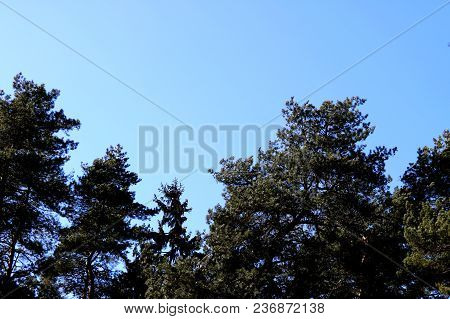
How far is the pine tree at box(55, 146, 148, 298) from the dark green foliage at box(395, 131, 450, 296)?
1601 cm

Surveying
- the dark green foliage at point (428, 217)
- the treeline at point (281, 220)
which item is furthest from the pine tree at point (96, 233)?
the dark green foliage at point (428, 217)

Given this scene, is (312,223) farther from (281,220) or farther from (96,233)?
(96,233)

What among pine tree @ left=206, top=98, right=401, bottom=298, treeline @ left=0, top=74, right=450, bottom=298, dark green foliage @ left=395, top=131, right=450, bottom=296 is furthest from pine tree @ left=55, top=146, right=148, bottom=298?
dark green foliage @ left=395, top=131, right=450, bottom=296

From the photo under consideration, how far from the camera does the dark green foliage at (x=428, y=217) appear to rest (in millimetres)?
19797

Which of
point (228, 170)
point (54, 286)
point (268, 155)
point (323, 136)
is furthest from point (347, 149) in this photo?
point (54, 286)

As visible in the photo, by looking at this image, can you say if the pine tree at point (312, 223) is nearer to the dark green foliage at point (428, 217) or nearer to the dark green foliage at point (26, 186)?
the dark green foliage at point (428, 217)

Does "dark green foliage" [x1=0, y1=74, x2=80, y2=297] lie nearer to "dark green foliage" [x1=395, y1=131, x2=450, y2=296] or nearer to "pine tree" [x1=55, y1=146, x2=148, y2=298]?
"pine tree" [x1=55, y1=146, x2=148, y2=298]

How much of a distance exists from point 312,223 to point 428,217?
5.63m

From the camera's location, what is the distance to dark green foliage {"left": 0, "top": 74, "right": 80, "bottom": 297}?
26078 mm

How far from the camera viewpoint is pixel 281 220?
24.5m

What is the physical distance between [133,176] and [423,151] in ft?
57.4

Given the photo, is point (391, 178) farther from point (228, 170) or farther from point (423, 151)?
point (228, 170)

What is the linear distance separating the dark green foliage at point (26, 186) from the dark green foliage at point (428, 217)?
16913mm
